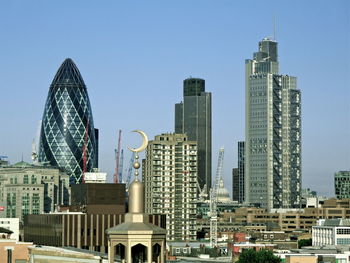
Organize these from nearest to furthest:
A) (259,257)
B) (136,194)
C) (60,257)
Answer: (136,194) < (60,257) < (259,257)

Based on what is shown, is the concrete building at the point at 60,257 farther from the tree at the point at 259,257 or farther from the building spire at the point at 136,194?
the tree at the point at 259,257

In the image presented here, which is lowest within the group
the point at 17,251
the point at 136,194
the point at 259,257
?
the point at 259,257

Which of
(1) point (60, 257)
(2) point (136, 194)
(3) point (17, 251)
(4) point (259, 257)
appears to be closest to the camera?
(2) point (136, 194)

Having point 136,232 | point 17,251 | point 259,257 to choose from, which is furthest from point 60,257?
point 259,257

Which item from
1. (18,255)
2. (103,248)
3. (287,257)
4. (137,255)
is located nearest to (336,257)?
(287,257)

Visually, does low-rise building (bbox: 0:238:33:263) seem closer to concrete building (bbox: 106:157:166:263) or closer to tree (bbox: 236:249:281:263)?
concrete building (bbox: 106:157:166:263)

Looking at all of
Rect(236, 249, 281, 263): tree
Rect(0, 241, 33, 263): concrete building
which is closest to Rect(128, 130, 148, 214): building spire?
Rect(0, 241, 33, 263): concrete building

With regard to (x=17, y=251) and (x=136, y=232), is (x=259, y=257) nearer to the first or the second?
(x=17, y=251)

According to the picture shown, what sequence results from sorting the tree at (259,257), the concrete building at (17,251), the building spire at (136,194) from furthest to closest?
the tree at (259,257), the concrete building at (17,251), the building spire at (136,194)

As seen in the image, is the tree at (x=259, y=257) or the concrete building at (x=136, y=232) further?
the tree at (x=259, y=257)

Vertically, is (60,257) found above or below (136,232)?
below

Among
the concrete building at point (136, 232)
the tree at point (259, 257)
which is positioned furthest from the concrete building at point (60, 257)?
the tree at point (259, 257)

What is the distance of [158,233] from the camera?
34.6m

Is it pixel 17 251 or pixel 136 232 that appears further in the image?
pixel 17 251
